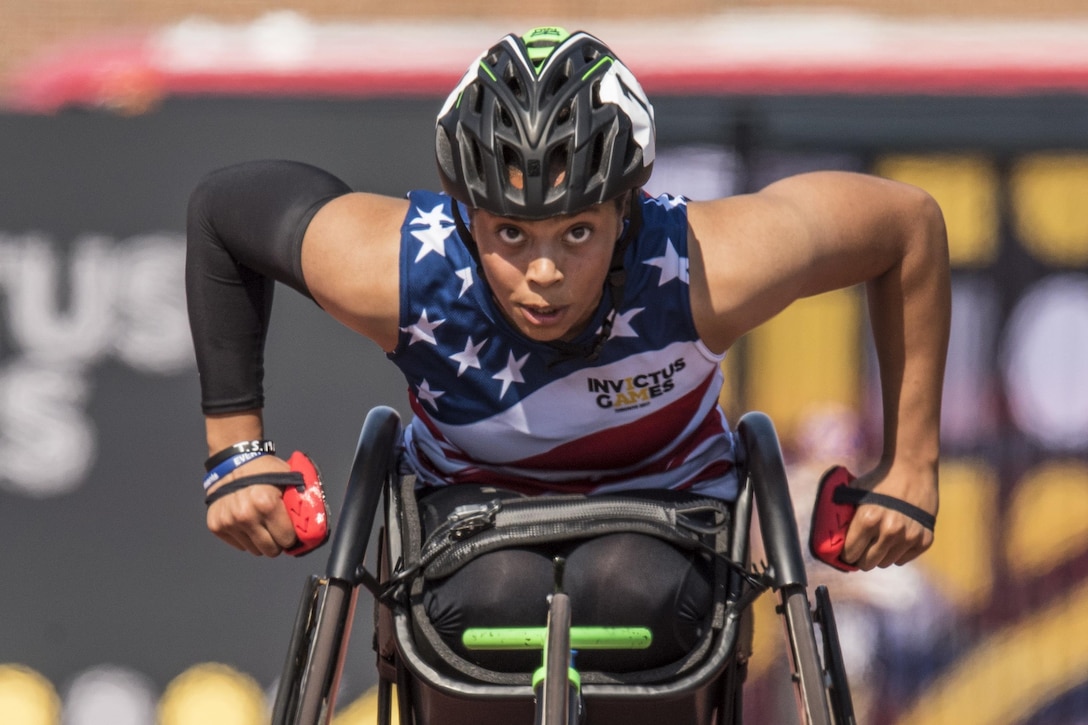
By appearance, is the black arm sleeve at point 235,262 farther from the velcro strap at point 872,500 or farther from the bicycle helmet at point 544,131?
the velcro strap at point 872,500

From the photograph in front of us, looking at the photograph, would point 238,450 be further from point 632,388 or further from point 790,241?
point 790,241

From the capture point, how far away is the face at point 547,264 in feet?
7.79

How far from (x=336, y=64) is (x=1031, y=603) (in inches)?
119

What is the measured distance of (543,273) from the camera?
2.35m

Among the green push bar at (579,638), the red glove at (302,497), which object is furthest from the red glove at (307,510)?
the green push bar at (579,638)

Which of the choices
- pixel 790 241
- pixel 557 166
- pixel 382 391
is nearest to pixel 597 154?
pixel 557 166

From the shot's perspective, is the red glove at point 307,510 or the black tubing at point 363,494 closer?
the black tubing at point 363,494

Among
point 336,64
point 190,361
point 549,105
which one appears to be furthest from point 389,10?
point 549,105

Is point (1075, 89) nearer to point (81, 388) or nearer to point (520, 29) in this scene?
point (520, 29)

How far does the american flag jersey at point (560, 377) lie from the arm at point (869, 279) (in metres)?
0.07

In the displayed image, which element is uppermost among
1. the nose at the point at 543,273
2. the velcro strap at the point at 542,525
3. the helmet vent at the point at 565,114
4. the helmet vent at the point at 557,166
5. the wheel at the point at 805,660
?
the helmet vent at the point at 565,114

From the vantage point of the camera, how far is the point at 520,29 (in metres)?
6.82

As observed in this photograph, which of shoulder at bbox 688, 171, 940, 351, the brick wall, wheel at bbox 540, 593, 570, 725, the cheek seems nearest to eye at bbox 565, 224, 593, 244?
the cheek

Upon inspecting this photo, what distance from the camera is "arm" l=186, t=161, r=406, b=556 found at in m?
2.55
